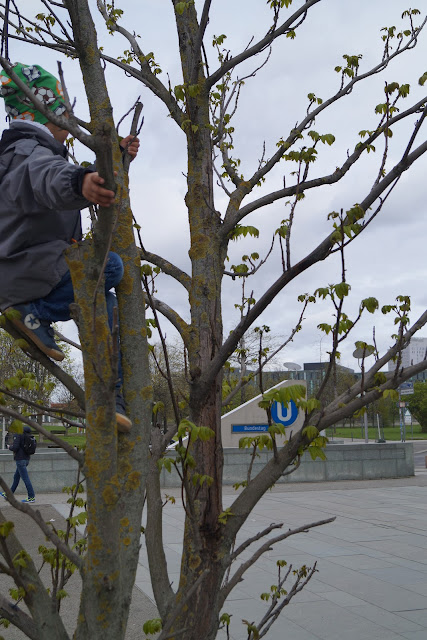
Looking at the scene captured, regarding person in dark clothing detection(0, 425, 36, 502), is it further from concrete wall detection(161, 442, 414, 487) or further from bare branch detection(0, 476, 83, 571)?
bare branch detection(0, 476, 83, 571)

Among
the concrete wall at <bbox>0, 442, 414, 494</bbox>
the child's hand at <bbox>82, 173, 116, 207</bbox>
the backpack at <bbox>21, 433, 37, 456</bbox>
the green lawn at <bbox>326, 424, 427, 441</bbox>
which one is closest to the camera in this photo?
the child's hand at <bbox>82, 173, 116, 207</bbox>

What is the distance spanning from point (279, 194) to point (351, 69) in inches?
67.7

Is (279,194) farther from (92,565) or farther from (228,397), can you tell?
(92,565)

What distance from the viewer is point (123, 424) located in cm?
172

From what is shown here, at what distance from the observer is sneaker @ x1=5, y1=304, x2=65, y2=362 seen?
211 centimetres

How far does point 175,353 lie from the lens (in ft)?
145

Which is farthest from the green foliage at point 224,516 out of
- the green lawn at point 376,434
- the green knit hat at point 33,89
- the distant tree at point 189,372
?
the green lawn at point 376,434

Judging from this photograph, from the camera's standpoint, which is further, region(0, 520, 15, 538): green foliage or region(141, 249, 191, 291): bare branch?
region(141, 249, 191, 291): bare branch

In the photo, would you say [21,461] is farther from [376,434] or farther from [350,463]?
[376,434]

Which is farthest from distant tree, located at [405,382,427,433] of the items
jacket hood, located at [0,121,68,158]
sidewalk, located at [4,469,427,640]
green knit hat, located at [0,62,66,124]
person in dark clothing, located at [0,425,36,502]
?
jacket hood, located at [0,121,68,158]

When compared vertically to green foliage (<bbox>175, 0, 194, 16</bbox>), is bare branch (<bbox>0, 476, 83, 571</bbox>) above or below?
below

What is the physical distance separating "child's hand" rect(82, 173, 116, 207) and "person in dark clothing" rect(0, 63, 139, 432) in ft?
1.06

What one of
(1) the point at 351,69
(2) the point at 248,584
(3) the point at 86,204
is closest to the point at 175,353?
(2) the point at 248,584

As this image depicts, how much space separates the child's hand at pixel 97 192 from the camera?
1.37 m
